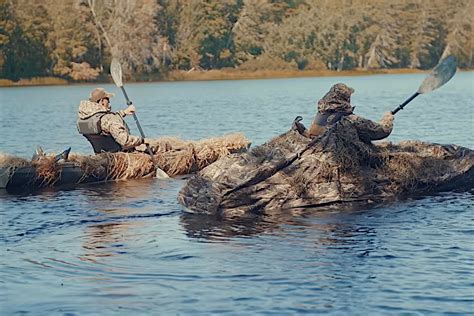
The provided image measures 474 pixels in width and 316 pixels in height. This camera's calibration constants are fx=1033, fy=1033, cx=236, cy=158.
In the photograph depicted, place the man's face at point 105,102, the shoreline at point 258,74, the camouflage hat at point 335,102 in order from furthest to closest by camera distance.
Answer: the shoreline at point 258,74 → the man's face at point 105,102 → the camouflage hat at point 335,102

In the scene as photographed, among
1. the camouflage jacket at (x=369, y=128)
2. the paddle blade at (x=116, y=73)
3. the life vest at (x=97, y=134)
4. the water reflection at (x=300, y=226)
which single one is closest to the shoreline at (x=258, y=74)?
the paddle blade at (x=116, y=73)

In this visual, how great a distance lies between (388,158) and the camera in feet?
43.5

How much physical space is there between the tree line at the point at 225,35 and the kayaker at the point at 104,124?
59.1 metres

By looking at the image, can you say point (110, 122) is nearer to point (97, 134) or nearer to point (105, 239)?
point (97, 134)

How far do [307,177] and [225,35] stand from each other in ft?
256

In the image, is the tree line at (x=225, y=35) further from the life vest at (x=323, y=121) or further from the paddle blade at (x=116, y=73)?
the life vest at (x=323, y=121)

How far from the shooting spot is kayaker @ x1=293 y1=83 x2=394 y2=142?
43.1 ft

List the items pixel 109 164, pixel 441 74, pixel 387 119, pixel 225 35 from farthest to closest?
1. pixel 225 35
2. pixel 109 164
3. pixel 441 74
4. pixel 387 119

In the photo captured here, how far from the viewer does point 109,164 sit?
15.9m

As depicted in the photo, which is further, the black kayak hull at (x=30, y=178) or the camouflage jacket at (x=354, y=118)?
the black kayak hull at (x=30, y=178)

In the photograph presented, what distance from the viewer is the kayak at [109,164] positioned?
15039mm

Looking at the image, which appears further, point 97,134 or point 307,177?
point 97,134

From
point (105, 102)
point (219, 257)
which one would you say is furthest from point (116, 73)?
point (219, 257)

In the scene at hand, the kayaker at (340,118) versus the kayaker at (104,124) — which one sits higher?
the kayaker at (340,118)
